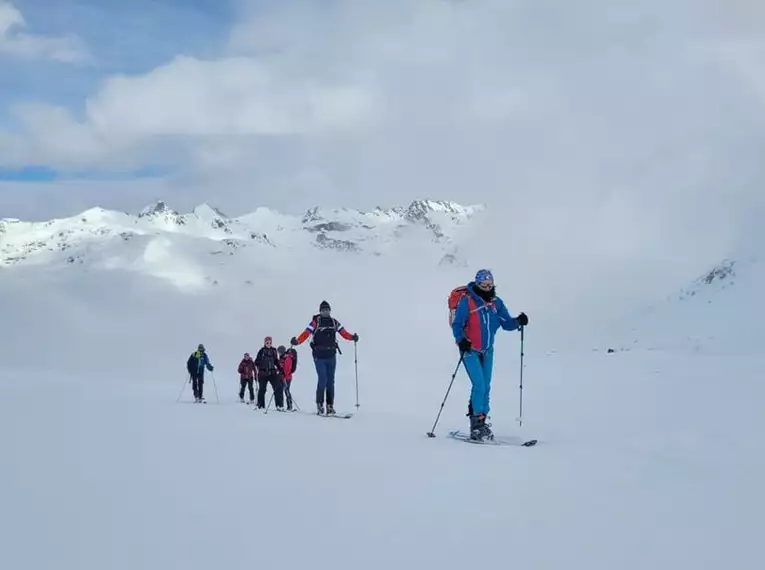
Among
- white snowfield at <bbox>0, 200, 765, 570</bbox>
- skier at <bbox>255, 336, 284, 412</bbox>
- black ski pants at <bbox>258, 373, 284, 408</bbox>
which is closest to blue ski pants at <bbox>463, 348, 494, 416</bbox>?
white snowfield at <bbox>0, 200, 765, 570</bbox>

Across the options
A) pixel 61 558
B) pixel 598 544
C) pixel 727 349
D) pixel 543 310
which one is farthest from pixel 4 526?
pixel 543 310

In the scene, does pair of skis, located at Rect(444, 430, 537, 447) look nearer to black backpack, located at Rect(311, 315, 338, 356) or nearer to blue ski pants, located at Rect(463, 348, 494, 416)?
blue ski pants, located at Rect(463, 348, 494, 416)

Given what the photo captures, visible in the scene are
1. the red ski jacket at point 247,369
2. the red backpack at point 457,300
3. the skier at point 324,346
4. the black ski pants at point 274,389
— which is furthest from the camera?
the red ski jacket at point 247,369

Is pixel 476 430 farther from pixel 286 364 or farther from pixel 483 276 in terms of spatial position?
pixel 286 364

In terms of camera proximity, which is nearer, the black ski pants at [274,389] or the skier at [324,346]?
the skier at [324,346]

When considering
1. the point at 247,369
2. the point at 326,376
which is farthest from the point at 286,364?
the point at 247,369

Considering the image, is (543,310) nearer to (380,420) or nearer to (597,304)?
(597,304)

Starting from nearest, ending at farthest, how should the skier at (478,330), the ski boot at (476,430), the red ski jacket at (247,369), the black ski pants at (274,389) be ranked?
the ski boot at (476,430)
the skier at (478,330)
the black ski pants at (274,389)
the red ski jacket at (247,369)

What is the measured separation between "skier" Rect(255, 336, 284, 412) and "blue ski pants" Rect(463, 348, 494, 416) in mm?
8990

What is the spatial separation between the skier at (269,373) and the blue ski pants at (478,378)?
29.5ft

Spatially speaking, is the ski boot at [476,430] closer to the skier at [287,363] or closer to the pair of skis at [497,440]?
the pair of skis at [497,440]

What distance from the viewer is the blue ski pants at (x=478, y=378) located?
341 inches

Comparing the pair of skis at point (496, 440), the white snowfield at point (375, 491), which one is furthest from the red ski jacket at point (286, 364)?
the pair of skis at point (496, 440)

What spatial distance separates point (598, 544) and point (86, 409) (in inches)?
366
